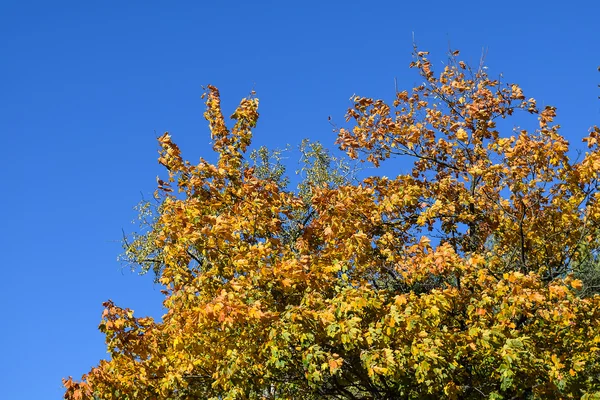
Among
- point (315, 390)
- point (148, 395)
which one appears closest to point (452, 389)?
point (315, 390)

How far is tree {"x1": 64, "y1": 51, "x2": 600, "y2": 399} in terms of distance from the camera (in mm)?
9320

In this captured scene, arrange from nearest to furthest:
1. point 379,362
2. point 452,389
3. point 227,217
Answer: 1. point 379,362
2. point 452,389
3. point 227,217

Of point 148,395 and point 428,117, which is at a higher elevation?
point 428,117

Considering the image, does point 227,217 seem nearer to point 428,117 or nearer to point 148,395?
point 148,395

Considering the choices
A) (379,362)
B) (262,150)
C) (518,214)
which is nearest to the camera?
(379,362)

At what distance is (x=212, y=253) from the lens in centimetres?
1107

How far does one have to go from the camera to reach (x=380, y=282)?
13617 millimetres

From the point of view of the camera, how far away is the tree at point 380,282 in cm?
932

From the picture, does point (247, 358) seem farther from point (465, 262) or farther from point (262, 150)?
point (262, 150)

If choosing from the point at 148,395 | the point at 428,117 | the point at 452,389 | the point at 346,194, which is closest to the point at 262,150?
the point at 428,117

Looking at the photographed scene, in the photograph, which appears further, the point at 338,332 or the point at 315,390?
the point at 315,390

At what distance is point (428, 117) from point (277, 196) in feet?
15.8

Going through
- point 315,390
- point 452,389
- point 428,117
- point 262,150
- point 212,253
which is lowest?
point 452,389

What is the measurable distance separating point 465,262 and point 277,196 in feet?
12.6
